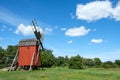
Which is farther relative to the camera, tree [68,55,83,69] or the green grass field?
tree [68,55,83,69]

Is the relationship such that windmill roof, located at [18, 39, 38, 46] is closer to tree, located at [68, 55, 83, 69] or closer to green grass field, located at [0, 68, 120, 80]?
tree, located at [68, 55, 83, 69]

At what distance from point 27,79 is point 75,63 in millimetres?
31260

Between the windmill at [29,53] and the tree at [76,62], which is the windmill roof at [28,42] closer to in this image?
the windmill at [29,53]

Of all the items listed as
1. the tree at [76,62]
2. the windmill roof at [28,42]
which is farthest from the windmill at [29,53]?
the tree at [76,62]

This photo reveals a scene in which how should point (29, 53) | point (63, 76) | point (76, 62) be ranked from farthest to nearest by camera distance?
point (76, 62), point (29, 53), point (63, 76)

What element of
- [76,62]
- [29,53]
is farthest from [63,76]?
[76,62]

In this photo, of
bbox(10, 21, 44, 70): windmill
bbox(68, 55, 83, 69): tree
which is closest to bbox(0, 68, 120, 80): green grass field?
bbox(10, 21, 44, 70): windmill

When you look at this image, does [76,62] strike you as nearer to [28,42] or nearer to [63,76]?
[28,42]

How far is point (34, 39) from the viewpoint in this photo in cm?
5081

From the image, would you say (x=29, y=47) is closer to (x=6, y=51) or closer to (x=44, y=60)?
→ (x=44, y=60)

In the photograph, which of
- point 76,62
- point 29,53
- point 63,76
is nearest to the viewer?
point 63,76

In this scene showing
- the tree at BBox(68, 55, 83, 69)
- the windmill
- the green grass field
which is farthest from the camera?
the tree at BBox(68, 55, 83, 69)

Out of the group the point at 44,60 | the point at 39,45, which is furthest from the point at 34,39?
the point at 44,60

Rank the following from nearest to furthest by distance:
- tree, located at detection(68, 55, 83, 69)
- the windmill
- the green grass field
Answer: the green grass field
the windmill
tree, located at detection(68, 55, 83, 69)
